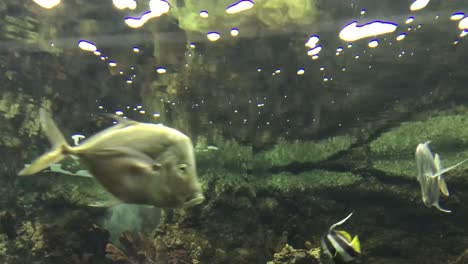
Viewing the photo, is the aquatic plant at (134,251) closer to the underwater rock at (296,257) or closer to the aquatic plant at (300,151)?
the underwater rock at (296,257)

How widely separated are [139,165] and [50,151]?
471mm

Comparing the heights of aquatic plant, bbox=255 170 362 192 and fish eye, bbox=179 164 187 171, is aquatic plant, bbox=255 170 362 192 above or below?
below

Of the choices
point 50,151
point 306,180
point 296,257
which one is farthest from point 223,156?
point 50,151

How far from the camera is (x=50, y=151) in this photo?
200cm

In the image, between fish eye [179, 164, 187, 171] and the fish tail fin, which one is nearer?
the fish tail fin

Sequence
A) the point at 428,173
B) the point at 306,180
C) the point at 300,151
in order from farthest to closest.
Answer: the point at 306,180 < the point at 300,151 < the point at 428,173

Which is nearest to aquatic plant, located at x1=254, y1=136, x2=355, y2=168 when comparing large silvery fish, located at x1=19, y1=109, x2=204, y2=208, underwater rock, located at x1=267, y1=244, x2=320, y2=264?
underwater rock, located at x1=267, y1=244, x2=320, y2=264

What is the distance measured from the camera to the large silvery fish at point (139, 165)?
2115 millimetres

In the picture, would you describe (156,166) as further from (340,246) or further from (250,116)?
(250,116)

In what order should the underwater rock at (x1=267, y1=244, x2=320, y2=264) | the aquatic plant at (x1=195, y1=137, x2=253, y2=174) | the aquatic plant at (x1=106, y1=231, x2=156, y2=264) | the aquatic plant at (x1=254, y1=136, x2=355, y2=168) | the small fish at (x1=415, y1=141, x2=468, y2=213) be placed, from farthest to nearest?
the aquatic plant at (x1=195, y1=137, x2=253, y2=174) < the aquatic plant at (x1=254, y1=136, x2=355, y2=168) < the aquatic plant at (x1=106, y1=231, x2=156, y2=264) < the underwater rock at (x1=267, y1=244, x2=320, y2=264) < the small fish at (x1=415, y1=141, x2=468, y2=213)

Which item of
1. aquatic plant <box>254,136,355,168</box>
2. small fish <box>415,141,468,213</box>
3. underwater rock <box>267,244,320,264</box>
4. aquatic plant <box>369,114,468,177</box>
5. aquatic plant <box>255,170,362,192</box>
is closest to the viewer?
small fish <box>415,141,468,213</box>

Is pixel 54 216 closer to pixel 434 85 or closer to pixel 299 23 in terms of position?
pixel 299 23

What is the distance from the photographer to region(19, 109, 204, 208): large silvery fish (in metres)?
2.12

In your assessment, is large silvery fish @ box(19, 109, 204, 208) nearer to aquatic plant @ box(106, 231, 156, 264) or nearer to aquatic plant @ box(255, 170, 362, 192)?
aquatic plant @ box(106, 231, 156, 264)
